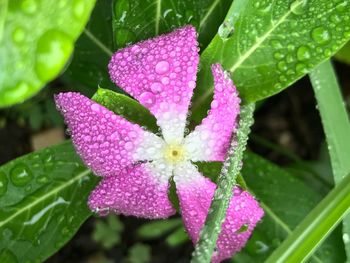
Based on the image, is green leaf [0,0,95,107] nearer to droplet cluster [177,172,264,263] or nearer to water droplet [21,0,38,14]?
water droplet [21,0,38,14]

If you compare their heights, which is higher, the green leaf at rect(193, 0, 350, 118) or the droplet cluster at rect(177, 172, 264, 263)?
the green leaf at rect(193, 0, 350, 118)

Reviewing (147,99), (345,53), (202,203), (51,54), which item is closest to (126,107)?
(147,99)

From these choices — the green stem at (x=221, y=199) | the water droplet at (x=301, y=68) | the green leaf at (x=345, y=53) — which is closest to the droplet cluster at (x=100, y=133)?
the green stem at (x=221, y=199)

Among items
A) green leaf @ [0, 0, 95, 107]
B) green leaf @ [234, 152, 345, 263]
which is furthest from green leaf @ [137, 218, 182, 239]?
green leaf @ [0, 0, 95, 107]

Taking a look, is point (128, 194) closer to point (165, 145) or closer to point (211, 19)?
point (165, 145)

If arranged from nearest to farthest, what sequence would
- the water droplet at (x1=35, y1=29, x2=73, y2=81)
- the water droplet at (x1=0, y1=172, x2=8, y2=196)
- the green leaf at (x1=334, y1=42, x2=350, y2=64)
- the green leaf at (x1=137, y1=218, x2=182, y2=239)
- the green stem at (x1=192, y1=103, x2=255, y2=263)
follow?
the water droplet at (x1=35, y1=29, x2=73, y2=81) → the green stem at (x1=192, y1=103, x2=255, y2=263) → the water droplet at (x1=0, y1=172, x2=8, y2=196) → the green leaf at (x1=334, y1=42, x2=350, y2=64) → the green leaf at (x1=137, y1=218, x2=182, y2=239)

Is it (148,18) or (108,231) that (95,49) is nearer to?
(148,18)

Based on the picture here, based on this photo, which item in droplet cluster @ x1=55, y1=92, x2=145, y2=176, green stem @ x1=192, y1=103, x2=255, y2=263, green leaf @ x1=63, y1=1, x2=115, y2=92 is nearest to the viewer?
green stem @ x1=192, y1=103, x2=255, y2=263

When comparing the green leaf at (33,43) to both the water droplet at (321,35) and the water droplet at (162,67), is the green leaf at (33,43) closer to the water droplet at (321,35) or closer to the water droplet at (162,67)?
the water droplet at (162,67)
